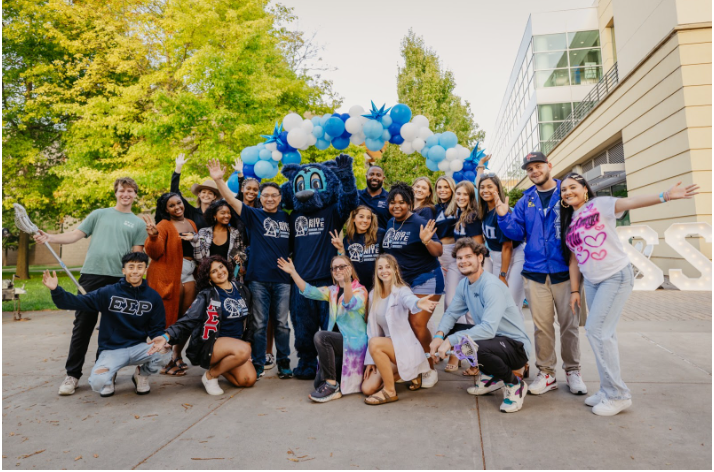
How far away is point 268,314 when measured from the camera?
4766mm

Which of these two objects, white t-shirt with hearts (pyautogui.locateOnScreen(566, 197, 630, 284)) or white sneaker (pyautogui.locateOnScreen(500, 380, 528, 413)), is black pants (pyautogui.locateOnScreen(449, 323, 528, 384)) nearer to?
white sneaker (pyautogui.locateOnScreen(500, 380, 528, 413))

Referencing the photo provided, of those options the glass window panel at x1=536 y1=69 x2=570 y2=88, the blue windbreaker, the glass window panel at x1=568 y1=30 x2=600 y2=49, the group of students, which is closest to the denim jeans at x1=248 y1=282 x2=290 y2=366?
the group of students

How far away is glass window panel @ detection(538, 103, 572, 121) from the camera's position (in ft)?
72.0

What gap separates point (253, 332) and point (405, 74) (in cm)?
1537

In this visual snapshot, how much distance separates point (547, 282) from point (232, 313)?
9.81 ft

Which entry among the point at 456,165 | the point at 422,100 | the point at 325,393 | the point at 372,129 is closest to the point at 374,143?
the point at 372,129

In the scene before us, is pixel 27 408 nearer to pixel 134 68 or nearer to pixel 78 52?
pixel 134 68

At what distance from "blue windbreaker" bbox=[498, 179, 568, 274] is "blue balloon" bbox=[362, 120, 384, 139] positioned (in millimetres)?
2353

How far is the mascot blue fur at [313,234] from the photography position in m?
4.62

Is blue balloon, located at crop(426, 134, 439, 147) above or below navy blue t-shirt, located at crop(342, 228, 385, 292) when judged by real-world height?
above

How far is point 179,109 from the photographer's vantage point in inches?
414

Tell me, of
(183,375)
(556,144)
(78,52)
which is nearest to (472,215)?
(183,375)

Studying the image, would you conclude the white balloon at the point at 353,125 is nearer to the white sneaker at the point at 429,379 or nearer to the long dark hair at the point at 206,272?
the long dark hair at the point at 206,272

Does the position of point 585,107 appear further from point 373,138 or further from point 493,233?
point 493,233
